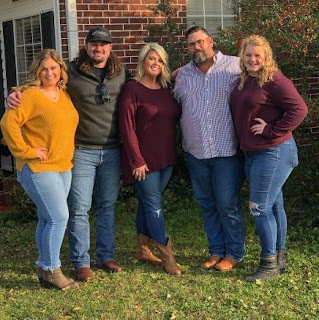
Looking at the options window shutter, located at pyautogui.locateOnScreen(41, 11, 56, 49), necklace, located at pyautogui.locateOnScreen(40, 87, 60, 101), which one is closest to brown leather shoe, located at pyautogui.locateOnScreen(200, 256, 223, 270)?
necklace, located at pyautogui.locateOnScreen(40, 87, 60, 101)

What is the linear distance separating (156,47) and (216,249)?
6.02 feet

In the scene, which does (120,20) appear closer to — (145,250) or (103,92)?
(103,92)

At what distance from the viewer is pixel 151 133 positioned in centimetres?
541

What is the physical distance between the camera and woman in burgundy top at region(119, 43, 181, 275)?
5309 mm

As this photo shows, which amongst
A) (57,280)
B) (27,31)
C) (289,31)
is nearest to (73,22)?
(27,31)

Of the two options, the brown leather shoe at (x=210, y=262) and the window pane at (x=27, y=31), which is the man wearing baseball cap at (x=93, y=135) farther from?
the window pane at (x=27, y=31)

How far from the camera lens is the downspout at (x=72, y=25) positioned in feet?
26.3

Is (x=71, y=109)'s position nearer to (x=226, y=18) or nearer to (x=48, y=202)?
(x=48, y=202)

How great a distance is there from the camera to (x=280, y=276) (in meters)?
5.41

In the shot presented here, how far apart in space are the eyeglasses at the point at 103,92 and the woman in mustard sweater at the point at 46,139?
26 centimetres

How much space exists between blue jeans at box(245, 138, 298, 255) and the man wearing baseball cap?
1.15 meters

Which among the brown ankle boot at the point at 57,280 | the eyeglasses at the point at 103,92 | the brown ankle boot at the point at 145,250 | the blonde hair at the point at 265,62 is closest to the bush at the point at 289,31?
the blonde hair at the point at 265,62

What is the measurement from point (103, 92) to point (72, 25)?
10.1 ft

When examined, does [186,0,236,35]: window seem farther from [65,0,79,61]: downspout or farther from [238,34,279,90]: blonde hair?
[238,34,279,90]: blonde hair
